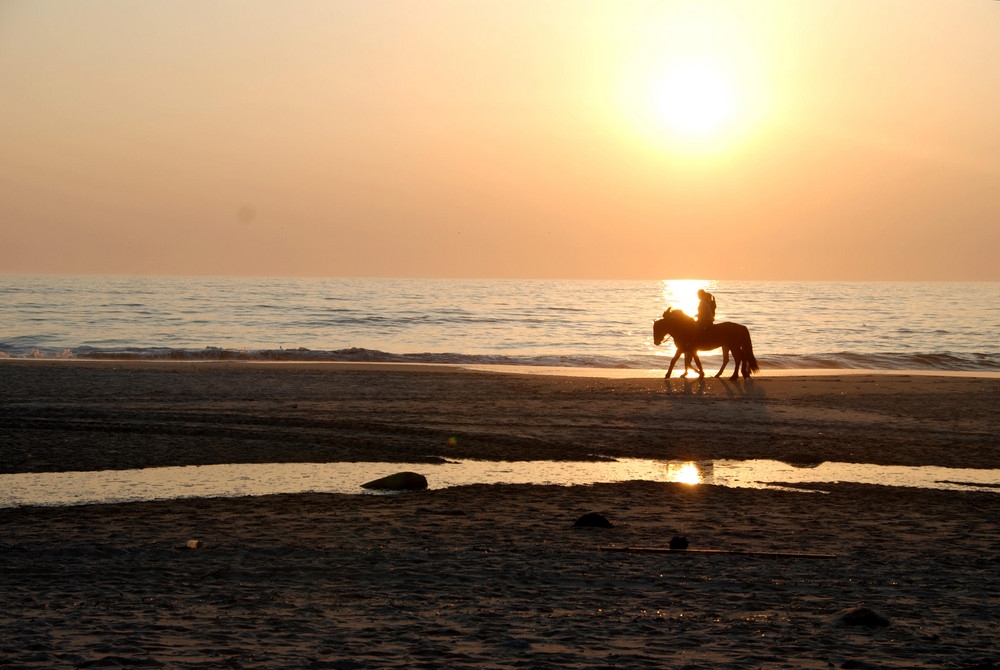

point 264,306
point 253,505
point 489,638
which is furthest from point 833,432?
point 264,306

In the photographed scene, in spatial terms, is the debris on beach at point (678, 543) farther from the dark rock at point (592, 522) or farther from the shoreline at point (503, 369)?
the shoreline at point (503, 369)

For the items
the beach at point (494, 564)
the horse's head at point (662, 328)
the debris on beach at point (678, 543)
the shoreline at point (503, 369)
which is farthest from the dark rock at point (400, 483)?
the horse's head at point (662, 328)

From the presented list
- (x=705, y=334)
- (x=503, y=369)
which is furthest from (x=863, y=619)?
(x=503, y=369)

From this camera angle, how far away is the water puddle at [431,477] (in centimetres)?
842

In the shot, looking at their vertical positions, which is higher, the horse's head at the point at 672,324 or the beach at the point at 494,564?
the horse's head at the point at 672,324

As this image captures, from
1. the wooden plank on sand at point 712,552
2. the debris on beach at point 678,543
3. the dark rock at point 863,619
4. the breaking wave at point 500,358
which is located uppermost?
the dark rock at point 863,619

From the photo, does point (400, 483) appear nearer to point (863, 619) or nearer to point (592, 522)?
point (592, 522)

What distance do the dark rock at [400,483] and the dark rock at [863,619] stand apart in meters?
4.73

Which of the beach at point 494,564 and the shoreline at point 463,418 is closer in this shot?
the beach at point 494,564

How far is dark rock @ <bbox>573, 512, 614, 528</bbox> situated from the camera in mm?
7105

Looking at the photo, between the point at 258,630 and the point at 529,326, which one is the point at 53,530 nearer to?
the point at 258,630

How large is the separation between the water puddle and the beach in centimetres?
38

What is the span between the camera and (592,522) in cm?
713

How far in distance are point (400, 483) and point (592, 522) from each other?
2.33 metres
